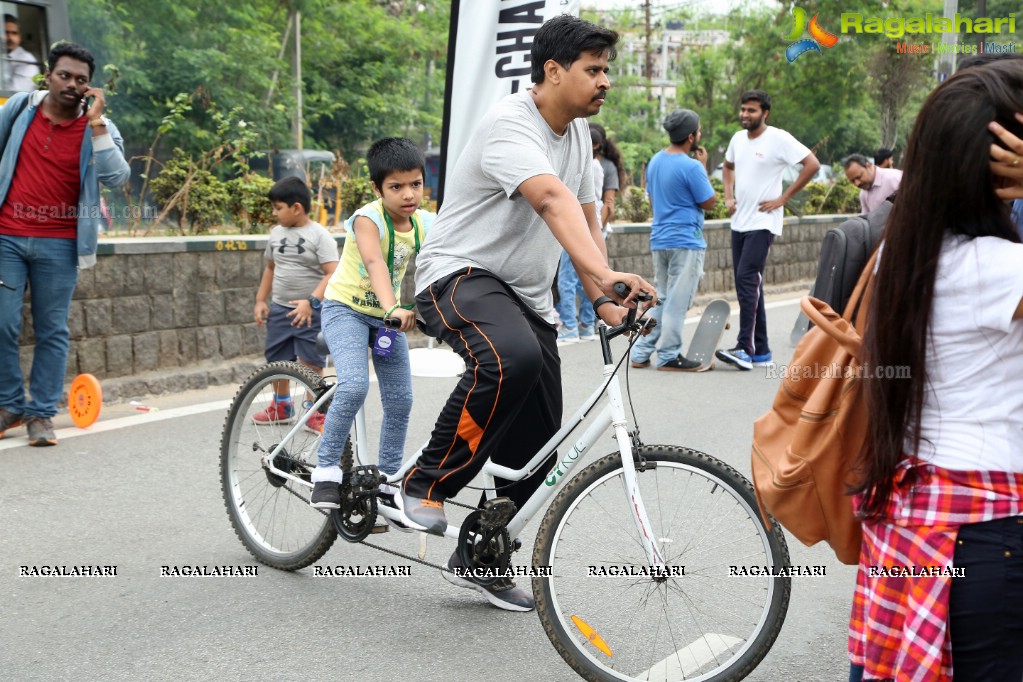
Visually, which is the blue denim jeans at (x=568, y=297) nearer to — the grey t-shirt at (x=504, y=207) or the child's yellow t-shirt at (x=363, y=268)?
the child's yellow t-shirt at (x=363, y=268)

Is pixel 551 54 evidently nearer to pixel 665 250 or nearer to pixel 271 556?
pixel 271 556

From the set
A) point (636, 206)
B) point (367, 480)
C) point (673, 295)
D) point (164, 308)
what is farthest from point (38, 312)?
point (636, 206)

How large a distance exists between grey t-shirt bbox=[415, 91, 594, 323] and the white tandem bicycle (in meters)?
0.39

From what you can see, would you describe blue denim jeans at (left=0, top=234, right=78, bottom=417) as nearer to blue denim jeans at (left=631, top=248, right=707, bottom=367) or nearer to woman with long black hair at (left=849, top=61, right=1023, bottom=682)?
blue denim jeans at (left=631, top=248, right=707, bottom=367)

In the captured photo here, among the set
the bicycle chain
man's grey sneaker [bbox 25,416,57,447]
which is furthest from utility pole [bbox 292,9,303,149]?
the bicycle chain

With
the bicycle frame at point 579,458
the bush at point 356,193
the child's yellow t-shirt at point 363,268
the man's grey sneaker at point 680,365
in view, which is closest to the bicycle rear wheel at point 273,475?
the child's yellow t-shirt at point 363,268

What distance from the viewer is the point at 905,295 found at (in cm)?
218

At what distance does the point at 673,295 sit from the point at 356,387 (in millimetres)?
5335

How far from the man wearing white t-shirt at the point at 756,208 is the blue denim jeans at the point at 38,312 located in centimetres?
493

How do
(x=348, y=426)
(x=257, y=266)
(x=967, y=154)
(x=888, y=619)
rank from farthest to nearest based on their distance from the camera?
1. (x=257, y=266)
2. (x=348, y=426)
3. (x=888, y=619)
4. (x=967, y=154)

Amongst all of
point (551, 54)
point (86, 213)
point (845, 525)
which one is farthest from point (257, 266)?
point (845, 525)

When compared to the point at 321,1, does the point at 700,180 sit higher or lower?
lower

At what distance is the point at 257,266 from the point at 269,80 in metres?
21.7

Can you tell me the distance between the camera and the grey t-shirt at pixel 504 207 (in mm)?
3500
